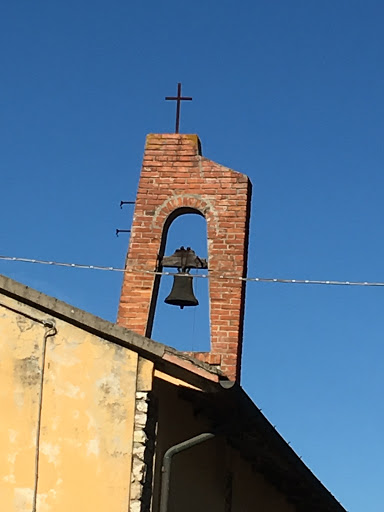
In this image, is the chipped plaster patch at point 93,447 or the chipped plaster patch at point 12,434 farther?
the chipped plaster patch at point 12,434

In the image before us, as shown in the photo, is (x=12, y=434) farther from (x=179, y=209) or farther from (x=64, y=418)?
(x=179, y=209)

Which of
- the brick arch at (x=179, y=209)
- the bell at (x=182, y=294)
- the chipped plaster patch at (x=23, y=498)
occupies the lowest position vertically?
the chipped plaster patch at (x=23, y=498)

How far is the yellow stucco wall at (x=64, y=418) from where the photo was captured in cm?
1124

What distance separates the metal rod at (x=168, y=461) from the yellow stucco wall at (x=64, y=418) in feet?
1.50

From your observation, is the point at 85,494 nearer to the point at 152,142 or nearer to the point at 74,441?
the point at 74,441

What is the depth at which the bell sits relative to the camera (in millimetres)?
13781

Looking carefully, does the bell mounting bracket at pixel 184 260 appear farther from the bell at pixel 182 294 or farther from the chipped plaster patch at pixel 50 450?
the chipped plaster patch at pixel 50 450

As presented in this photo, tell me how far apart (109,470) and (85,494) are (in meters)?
0.28

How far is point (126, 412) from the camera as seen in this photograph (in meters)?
11.4

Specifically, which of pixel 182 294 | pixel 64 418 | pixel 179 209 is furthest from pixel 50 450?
pixel 179 209

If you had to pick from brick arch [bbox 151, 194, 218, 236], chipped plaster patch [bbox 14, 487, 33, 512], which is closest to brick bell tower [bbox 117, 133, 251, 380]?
brick arch [bbox 151, 194, 218, 236]

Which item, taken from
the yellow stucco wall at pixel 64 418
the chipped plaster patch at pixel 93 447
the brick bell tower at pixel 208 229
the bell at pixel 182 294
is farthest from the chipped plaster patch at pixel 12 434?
the bell at pixel 182 294

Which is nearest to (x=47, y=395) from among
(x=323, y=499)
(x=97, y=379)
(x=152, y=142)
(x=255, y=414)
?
(x=97, y=379)

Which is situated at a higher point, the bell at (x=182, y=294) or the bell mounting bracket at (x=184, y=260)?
the bell mounting bracket at (x=184, y=260)
